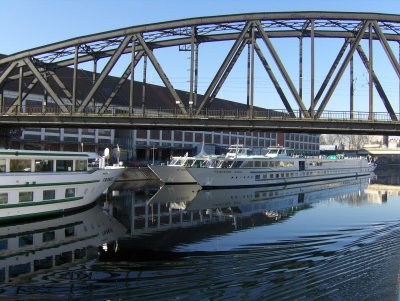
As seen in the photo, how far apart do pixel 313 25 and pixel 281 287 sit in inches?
1301

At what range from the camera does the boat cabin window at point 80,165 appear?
3179 centimetres

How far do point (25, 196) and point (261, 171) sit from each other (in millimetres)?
39195

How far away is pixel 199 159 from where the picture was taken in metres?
57.4

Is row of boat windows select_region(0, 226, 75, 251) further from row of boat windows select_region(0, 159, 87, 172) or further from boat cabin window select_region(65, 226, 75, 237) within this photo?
row of boat windows select_region(0, 159, 87, 172)

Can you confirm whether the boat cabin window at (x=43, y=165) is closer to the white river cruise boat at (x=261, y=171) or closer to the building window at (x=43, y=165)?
the building window at (x=43, y=165)

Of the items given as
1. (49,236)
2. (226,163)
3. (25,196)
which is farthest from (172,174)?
(49,236)

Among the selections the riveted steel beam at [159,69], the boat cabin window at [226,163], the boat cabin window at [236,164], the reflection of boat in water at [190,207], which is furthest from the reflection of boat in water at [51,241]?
the boat cabin window at [236,164]

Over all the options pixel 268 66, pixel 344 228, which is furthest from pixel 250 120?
pixel 344 228

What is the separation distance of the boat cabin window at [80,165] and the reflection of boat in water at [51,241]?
11.7 ft

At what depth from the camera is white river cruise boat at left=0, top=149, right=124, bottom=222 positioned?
26.0m

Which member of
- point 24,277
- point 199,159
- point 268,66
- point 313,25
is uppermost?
point 313,25

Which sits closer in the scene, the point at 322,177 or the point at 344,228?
the point at 344,228

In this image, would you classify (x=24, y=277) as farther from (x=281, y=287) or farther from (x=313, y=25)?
(x=313, y=25)

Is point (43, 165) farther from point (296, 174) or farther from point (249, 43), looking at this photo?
point (296, 174)
